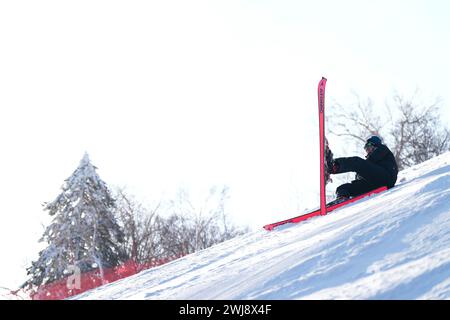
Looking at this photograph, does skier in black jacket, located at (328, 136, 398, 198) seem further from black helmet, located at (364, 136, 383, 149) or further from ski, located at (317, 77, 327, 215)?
ski, located at (317, 77, 327, 215)

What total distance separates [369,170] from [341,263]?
12.4ft

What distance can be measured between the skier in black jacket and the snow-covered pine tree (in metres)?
16.3

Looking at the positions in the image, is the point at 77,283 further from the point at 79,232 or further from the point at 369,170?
the point at 369,170

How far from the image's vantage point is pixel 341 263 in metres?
4.41


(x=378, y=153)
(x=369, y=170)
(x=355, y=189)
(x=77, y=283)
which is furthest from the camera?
(x=77, y=283)

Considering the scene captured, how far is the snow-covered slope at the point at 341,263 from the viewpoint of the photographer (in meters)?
→ 3.81

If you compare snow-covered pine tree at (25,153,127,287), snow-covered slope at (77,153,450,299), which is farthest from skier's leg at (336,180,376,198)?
snow-covered pine tree at (25,153,127,287)

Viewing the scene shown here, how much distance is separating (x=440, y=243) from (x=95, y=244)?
20197mm

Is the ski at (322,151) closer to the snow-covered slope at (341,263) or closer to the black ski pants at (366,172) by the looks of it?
the black ski pants at (366,172)

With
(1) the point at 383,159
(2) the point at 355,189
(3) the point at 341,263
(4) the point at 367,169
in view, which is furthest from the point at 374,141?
(3) the point at 341,263
